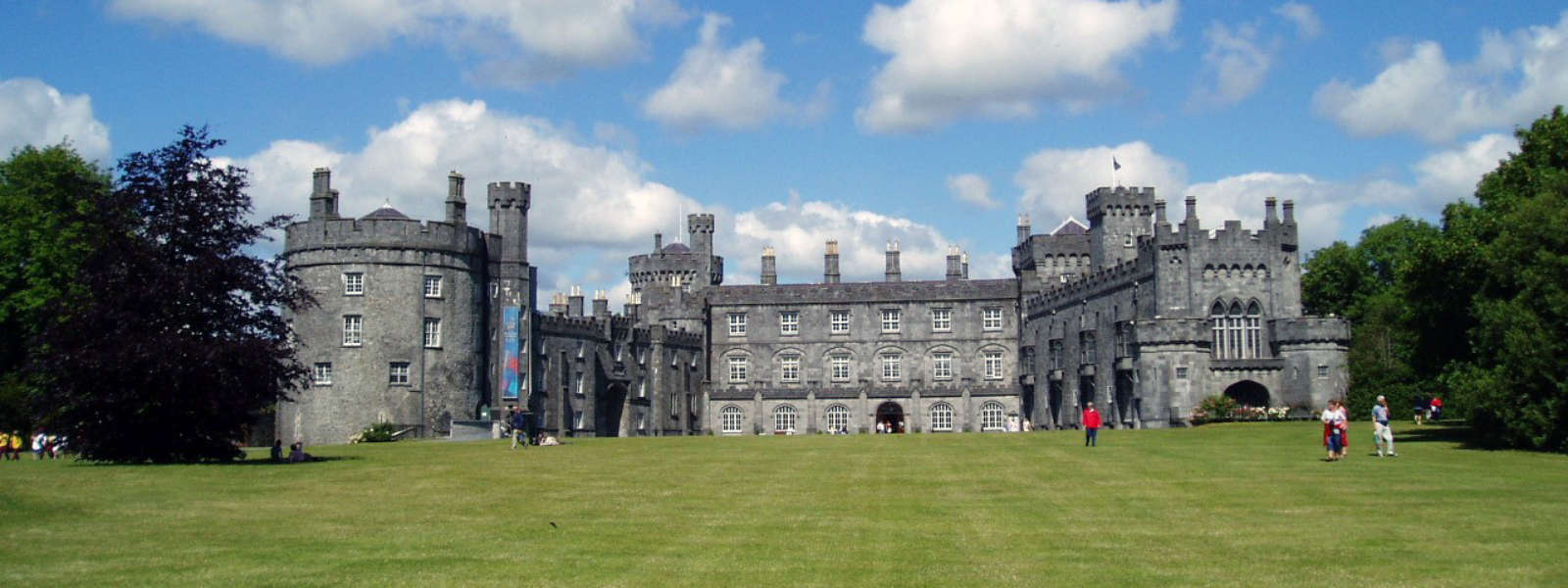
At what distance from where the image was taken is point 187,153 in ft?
117

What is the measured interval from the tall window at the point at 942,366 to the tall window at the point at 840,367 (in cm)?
522

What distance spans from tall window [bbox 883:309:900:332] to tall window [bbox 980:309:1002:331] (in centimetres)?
520

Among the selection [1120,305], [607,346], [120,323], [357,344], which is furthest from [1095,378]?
[120,323]

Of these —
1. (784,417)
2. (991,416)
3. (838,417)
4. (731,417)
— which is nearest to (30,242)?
(731,417)

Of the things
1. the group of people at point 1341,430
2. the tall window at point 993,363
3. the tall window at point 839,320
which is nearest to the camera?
the group of people at point 1341,430

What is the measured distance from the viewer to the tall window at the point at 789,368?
87.4 metres

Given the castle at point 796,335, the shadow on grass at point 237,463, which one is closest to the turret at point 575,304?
the castle at point 796,335

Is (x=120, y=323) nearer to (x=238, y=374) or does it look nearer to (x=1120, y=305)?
(x=238, y=374)

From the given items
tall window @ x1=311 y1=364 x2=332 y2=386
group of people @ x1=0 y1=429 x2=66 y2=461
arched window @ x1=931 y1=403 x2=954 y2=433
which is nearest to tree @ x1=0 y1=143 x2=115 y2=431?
group of people @ x1=0 y1=429 x2=66 y2=461

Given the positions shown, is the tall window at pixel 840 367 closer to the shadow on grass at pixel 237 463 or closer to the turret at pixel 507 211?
the turret at pixel 507 211

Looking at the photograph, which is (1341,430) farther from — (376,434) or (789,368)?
(789,368)

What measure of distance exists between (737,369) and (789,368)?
322 cm

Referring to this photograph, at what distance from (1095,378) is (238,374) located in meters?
46.2

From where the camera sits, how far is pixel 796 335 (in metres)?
87.7
